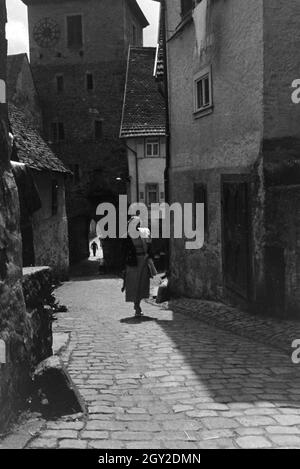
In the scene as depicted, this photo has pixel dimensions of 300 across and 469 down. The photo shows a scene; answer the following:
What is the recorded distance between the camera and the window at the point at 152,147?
2779 cm

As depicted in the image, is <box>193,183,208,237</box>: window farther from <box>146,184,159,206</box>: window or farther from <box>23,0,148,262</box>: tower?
<box>23,0,148,262</box>: tower

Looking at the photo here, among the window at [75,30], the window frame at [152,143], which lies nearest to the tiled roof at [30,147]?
the window frame at [152,143]

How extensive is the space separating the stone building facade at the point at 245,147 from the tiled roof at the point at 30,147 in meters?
7.29

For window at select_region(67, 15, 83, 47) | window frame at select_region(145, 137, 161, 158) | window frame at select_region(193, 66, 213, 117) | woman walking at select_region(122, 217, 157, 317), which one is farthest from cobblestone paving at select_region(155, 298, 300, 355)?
window at select_region(67, 15, 83, 47)

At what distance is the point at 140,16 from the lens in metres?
37.7

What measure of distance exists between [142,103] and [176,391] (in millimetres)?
25308

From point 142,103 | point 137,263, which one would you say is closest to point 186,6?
point 137,263

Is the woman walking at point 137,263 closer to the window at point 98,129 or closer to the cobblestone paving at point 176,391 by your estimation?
the cobblestone paving at point 176,391

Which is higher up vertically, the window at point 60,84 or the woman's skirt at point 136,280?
the window at point 60,84

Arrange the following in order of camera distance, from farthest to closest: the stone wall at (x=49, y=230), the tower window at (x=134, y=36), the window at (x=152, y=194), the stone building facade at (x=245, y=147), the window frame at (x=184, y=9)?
the tower window at (x=134, y=36)
the window at (x=152, y=194)
the stone wall at (x=49, y=230)
the window frame at (x=184, y=9)
the stone building facade at (x=245, y=147)

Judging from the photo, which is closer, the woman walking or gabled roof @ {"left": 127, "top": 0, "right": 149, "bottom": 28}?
the woman walking

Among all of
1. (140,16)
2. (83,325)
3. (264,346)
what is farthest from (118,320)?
(140,16)

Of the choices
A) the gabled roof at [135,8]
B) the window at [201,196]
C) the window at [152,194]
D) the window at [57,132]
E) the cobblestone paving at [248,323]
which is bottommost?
→ the cobblestone paving at [248,323]

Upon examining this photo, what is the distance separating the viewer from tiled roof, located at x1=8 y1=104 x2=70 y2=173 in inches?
721
